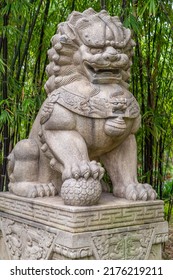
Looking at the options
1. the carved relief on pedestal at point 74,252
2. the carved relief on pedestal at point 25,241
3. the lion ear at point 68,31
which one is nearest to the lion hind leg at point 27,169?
the carved relief on pedestal at point 25,241

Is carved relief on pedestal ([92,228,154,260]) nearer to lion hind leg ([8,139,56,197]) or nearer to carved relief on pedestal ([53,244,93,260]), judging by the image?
carved relief on pedestal ([53,244,93,260])

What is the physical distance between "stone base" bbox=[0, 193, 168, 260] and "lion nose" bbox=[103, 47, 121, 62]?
803 mm

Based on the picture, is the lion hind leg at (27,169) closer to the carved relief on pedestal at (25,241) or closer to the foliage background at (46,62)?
the carved relief on pedestal at (25,241)

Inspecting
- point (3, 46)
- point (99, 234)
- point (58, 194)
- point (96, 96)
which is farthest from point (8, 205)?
point (3, 46)

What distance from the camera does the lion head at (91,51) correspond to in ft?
7.11

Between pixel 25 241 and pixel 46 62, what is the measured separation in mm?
1744

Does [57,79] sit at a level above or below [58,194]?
above

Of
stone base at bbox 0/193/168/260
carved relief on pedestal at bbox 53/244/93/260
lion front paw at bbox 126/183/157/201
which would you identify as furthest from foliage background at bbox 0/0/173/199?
carved relief on pedestal at bbox 53/244/93/260

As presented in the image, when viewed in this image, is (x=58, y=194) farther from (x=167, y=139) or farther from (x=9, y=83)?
(x=167, y=139)

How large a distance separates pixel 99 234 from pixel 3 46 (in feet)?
5.27

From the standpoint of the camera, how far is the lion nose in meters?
2.13

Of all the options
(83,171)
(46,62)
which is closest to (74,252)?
(83,171)

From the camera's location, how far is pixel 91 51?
2189 millimetres

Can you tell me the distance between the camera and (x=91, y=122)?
7.15 feet
